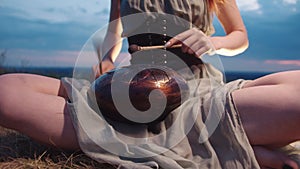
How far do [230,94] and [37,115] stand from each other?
19.3 inches

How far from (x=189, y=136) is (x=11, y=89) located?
48 centimetres

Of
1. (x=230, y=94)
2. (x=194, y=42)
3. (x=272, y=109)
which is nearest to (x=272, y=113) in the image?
(x=272, y=109)

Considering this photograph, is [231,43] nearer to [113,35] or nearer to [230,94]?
[230,94]

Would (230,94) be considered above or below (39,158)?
above

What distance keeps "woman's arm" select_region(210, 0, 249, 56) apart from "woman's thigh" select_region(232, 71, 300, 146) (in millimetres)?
243

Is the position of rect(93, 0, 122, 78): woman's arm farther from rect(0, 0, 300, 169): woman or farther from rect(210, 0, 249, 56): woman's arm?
rect(210, 0, 249, 56): woman's arm

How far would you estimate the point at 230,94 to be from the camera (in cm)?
109

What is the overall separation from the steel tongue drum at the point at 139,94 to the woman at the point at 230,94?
0.12 meters

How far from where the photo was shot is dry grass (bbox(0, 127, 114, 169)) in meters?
1.09

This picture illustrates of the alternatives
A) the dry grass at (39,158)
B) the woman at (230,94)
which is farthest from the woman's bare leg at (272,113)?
the dry grass at (39,158)

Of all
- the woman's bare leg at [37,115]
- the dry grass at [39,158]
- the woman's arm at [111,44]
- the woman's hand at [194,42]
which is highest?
the woman's hand at [194,42]

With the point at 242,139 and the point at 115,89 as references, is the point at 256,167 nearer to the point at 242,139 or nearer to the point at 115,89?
the point at 242,139

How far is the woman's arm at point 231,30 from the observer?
4.33ft

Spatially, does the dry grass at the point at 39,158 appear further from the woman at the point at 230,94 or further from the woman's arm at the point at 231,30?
the woman's arm at the point at 231,30
